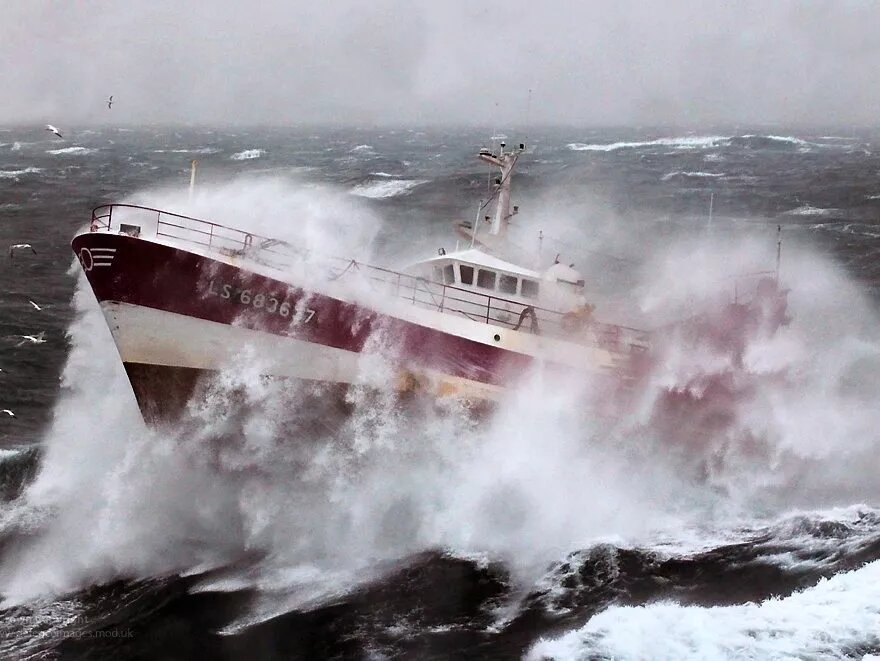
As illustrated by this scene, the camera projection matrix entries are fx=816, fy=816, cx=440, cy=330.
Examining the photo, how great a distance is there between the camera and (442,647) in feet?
46.9

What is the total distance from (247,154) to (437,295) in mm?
87114

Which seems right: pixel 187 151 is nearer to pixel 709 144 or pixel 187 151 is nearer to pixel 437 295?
pixel 709 144

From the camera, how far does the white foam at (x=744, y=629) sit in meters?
13.3

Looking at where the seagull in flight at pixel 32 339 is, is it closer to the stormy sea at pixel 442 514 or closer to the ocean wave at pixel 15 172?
the stormy sea at pixel 442 514

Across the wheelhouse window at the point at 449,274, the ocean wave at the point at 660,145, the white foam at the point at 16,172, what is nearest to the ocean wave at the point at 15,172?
the white foam at the point at 16,172

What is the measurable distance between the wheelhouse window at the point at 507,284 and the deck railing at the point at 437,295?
30 cm

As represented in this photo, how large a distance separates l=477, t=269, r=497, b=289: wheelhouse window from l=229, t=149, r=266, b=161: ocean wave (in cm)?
7783

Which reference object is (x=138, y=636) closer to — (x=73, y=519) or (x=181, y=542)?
(x=181, y=542)

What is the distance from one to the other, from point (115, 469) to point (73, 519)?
1409 mm

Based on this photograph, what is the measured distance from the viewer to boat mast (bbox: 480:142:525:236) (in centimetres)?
2208

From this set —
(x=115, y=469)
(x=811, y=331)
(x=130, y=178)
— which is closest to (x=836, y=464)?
(x=811, y=331)

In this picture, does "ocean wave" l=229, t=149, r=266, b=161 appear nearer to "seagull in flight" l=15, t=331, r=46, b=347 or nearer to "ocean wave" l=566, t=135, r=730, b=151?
"ocean wave" l=566, t=135, r=730, b=151

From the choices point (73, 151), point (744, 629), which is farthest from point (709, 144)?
Answer: point (744, 629)

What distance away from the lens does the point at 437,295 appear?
1944 centimetres
